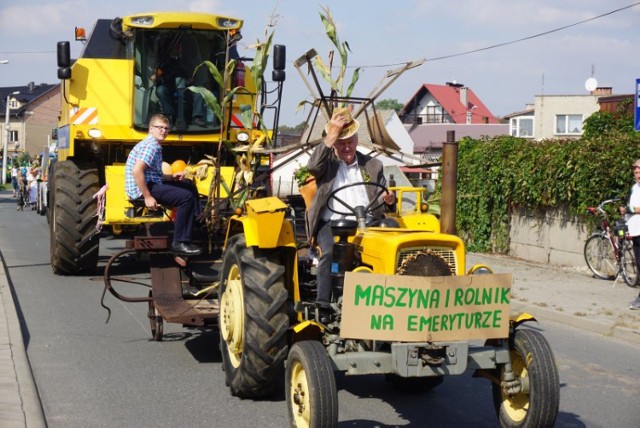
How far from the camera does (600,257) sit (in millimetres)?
14234

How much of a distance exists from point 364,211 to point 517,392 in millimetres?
1650

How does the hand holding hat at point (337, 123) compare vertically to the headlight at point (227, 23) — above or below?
below

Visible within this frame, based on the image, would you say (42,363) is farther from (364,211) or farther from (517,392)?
(517,392)

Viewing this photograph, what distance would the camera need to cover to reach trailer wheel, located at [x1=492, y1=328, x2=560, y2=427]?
18.4 ft

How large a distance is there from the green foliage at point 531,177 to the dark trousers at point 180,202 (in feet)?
14.3

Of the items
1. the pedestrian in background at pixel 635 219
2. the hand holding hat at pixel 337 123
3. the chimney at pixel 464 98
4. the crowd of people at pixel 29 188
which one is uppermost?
the chimney at pixel 464 98

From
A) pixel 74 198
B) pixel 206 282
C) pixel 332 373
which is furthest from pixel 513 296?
pixel 332 373

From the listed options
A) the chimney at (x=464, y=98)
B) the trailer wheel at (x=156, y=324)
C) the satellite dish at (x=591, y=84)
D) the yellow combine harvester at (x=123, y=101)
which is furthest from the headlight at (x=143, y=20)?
the chimney at (x=464, y=98)

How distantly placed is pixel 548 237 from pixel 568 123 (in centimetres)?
4484

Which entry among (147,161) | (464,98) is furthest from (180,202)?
(464,98)

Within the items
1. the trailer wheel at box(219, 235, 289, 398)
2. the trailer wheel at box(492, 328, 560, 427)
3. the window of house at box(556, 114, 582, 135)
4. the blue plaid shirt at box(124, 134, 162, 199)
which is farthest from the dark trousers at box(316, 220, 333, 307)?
the window of house at box(556, 114, 582, 135)

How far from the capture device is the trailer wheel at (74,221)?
13539 millimetres

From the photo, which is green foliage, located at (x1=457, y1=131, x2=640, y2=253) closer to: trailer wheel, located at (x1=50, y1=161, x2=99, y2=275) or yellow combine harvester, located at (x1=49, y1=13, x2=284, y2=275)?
yellow combine harvester, located at (x1=49, y1=13, x2=284, y2=275)

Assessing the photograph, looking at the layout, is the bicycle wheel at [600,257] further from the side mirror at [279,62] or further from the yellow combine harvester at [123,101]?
the yellow combine harvester at [123,101]
